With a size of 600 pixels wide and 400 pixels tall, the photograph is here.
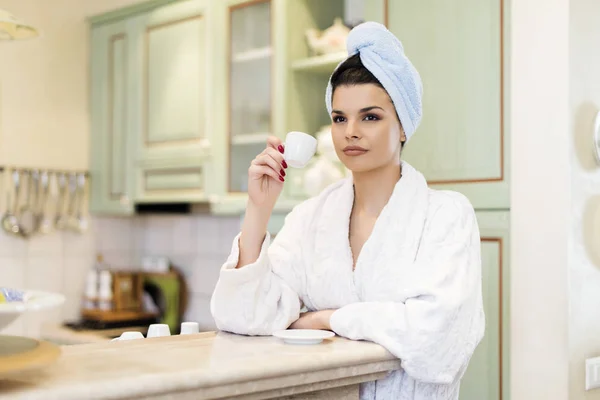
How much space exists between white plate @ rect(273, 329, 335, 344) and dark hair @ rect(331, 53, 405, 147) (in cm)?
51

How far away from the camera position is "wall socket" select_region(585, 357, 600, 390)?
1.96m

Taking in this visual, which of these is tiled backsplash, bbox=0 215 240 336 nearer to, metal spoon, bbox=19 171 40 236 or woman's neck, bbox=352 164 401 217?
metal spoon, bbox=19 171 40 236

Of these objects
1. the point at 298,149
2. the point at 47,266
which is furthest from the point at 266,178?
the point at 47,266

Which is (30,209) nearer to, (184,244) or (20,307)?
(184,244)

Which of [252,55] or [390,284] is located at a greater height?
[252,55]

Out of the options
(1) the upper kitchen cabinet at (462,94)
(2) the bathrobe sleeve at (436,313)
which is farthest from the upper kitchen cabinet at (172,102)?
(2) the bathrobe sleeve at (436,313)

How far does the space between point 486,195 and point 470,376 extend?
1.68 feet

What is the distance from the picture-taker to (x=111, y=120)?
3.56m

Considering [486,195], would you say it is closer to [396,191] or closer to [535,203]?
[535,203]

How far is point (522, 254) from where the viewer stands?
1.98 m

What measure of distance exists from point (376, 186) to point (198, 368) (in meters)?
0.68

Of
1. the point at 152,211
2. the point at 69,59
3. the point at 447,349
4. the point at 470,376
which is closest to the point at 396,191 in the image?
the point at 447,349

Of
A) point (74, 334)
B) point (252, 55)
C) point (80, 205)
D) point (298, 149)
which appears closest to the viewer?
point (298, 149)

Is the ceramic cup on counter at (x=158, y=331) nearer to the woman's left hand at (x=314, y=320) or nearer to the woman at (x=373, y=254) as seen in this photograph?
the woman at (x=373, y=254)
